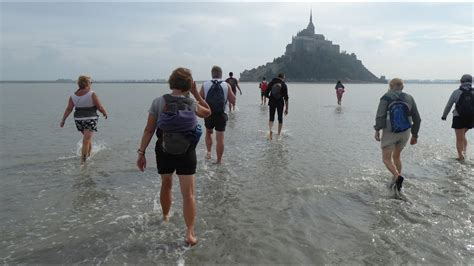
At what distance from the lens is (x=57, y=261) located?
14.1 ft

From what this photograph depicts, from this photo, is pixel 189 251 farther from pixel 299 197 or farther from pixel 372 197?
pixel 372 197

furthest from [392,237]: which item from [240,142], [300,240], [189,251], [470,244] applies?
[240,142]

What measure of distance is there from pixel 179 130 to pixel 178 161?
397 mm

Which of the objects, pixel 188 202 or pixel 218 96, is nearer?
pixel 188 202

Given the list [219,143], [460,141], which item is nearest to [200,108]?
[219,143]

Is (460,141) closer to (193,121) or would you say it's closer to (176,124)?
(193,121)

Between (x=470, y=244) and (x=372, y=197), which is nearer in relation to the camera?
(x=470, y=244)

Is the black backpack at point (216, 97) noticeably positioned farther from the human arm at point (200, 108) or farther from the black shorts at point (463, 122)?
the black shorts at point (463, 122)

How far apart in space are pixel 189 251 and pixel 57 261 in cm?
148

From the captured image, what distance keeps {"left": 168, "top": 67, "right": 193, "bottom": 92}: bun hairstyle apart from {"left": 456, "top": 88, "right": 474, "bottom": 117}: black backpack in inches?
305

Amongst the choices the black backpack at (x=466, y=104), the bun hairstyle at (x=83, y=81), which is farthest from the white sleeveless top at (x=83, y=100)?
the black backpack at (x=466, y=104)

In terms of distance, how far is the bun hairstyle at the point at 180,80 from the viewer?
14.8 feet

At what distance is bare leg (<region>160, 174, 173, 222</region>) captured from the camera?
492 centimetres

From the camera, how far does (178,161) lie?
4.62 m
